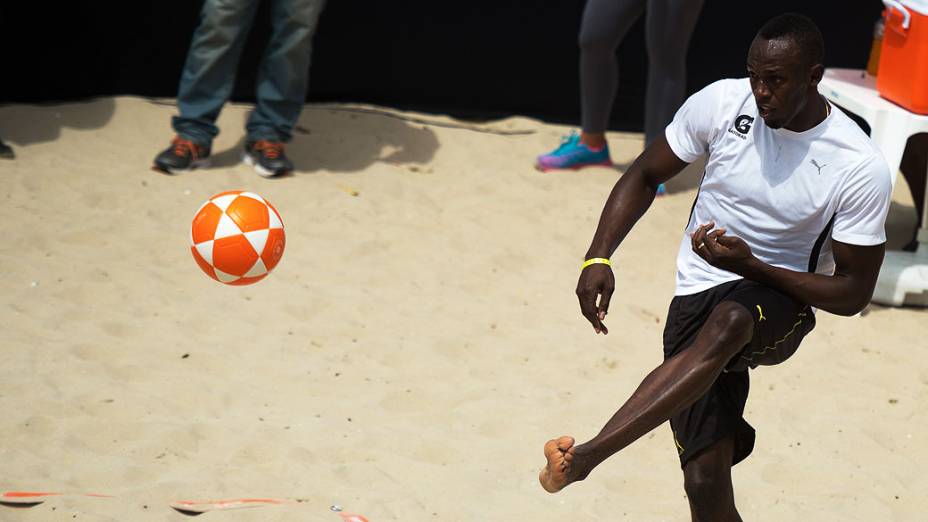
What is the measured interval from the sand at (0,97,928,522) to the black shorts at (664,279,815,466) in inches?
28.6

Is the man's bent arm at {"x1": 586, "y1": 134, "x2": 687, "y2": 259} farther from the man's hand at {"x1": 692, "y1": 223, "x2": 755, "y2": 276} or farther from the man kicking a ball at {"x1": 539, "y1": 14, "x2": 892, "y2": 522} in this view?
the man's hand at {"x1": 692, "y1": 223, "x2": 755, "y2": 276}

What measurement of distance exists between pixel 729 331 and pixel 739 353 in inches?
7.3

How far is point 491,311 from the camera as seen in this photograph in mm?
5336

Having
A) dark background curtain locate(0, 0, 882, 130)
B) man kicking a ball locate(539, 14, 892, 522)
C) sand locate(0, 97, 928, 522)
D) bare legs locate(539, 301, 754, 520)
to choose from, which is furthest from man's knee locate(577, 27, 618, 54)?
bare legs locate(539, 301, 754, 520)

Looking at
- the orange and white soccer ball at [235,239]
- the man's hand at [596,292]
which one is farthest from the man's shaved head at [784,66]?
the orange and white soccer ball at [235,239]

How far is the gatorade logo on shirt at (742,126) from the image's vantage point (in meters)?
3.15

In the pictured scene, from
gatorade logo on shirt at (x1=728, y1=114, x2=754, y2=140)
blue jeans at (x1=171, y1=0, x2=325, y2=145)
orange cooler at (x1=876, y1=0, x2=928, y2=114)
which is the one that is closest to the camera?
gatorade logo on shirt at (x1=728, y1=114, x2=754, y2=140)

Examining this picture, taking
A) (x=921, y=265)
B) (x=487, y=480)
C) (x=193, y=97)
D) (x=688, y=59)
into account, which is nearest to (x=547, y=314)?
(x=487, y=480)

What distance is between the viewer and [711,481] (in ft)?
10.6

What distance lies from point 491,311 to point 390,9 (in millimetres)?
3065

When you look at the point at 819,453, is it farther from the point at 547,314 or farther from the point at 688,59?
the point at 688,59

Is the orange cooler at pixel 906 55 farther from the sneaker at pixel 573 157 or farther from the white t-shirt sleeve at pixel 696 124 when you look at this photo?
the white t-shirt sleeve at pixel 696 124

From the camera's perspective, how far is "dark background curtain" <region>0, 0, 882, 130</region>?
291 inches

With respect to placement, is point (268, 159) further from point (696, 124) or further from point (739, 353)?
point (739, 353)
